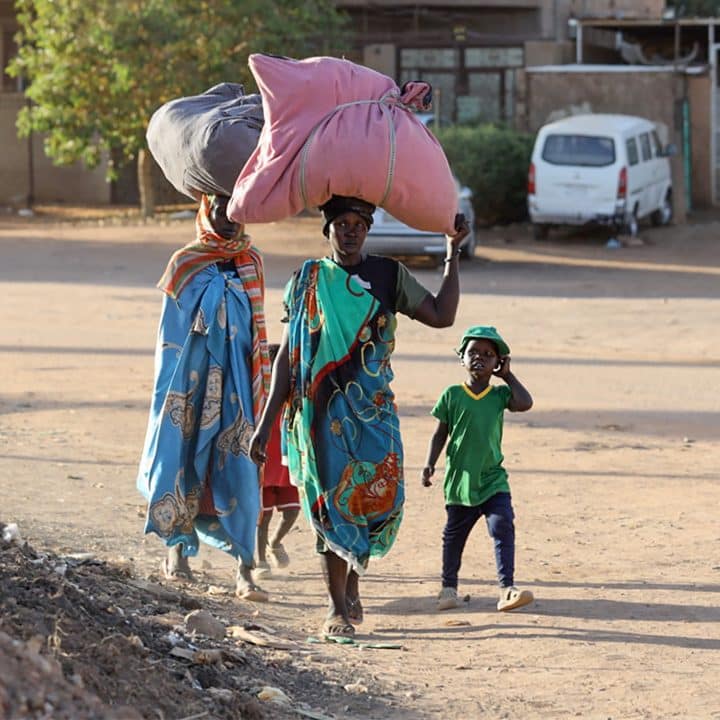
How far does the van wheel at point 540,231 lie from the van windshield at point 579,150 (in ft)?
4.55

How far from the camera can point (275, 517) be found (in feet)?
25.0

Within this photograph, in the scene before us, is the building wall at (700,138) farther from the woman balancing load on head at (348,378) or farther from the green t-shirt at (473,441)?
the woman balancing load on head at (348,378)

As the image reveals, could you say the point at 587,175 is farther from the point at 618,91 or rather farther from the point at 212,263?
the point at 212,263

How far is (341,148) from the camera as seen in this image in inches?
205

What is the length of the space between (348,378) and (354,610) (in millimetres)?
924

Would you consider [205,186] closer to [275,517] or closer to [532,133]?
[275,517]

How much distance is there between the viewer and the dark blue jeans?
19.7ft

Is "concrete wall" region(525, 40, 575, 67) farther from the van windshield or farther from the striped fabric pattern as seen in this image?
the striped fabric pattern

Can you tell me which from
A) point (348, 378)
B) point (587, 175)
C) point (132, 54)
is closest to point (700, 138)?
point (587, 175)

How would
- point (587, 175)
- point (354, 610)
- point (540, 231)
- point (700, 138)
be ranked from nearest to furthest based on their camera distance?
point (354, 610) < point (587, 175) < point (540, 231) < point (700, 138)

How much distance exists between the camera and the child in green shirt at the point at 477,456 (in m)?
6.02

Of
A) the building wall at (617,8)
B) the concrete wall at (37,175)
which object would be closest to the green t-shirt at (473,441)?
the building wall at (617,8)

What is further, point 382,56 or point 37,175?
point 37,175

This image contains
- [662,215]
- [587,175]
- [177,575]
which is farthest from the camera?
[662,215]
